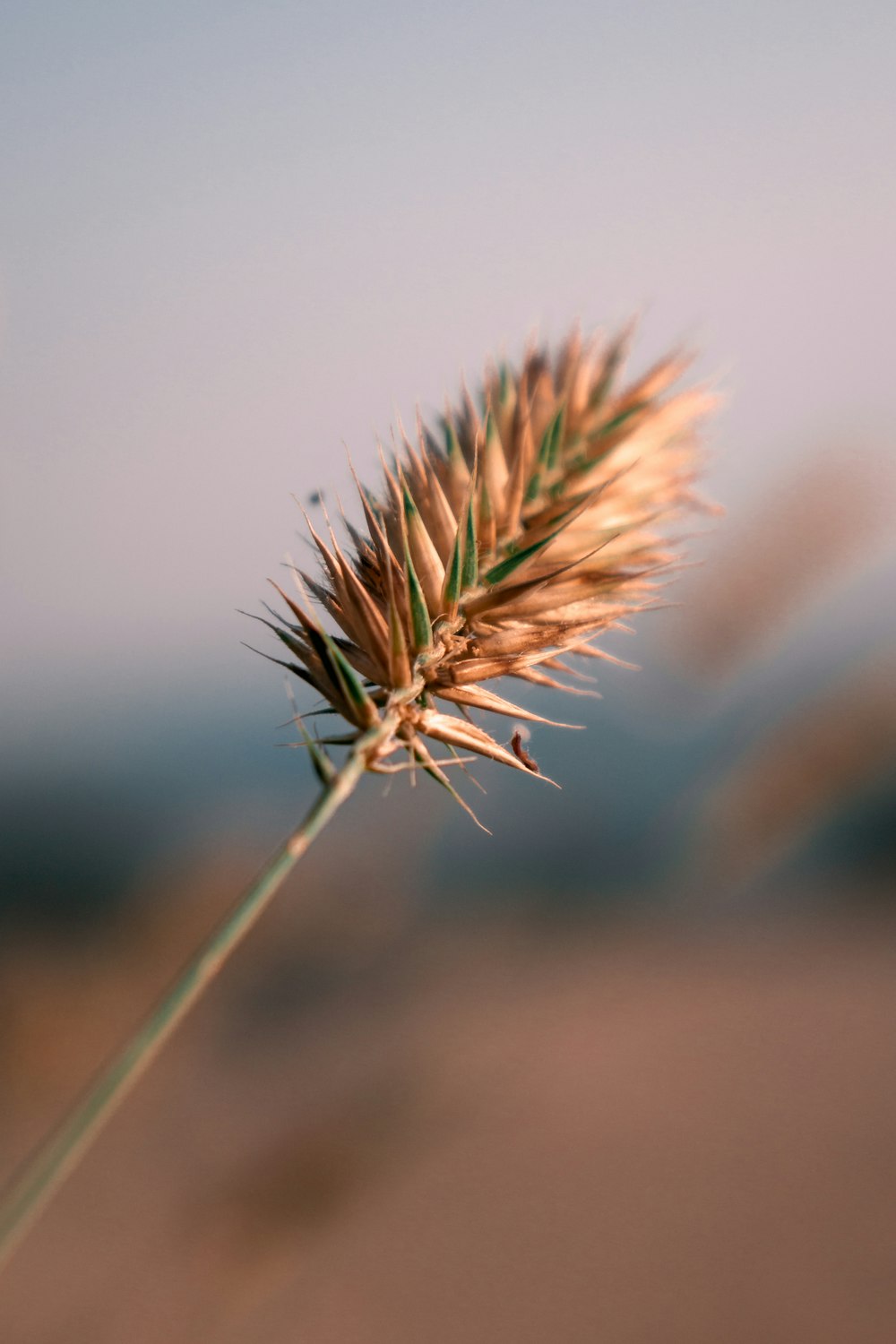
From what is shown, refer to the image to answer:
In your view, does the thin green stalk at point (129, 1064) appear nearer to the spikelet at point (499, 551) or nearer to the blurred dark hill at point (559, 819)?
the spikelet at point (499, 551)

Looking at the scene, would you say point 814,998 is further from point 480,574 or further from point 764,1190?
point 480,574

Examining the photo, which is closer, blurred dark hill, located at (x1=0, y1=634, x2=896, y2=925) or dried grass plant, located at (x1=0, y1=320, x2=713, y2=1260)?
dried grass plant, located at (x1=0, y1=320, x2=713, y2=1260)

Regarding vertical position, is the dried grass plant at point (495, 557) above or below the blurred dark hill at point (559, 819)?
above

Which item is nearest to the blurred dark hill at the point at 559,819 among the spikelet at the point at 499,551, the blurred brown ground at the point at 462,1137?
the blurred brown ground at the point at 462,1137

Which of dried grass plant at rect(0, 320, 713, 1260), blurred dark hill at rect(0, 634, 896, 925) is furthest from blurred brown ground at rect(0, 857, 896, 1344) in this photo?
dried grass plant at rect(0, 320, 713, 1260)

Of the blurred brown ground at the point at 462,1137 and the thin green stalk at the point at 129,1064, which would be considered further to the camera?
the blurred brown ground at the point at 462,1137

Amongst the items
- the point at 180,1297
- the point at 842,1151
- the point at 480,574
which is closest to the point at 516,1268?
the point at 180,1297

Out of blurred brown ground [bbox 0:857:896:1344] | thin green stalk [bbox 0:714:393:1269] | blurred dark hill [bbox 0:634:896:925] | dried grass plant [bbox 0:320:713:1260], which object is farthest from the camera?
blurred dark hill [bbox 0:634:896:925]

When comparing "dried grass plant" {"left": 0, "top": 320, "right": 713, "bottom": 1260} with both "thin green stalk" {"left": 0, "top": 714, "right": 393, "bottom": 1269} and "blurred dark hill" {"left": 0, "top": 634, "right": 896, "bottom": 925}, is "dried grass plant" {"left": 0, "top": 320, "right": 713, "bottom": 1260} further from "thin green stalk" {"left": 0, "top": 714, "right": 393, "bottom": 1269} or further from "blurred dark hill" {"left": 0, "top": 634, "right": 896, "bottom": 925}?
"blurred dark hill" {"left": 0, "top": 634, "right": 896, "bottom": 925}
